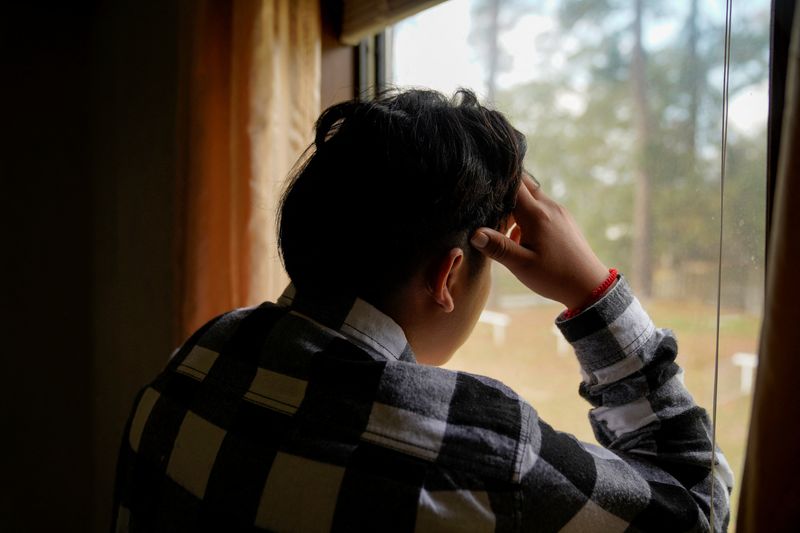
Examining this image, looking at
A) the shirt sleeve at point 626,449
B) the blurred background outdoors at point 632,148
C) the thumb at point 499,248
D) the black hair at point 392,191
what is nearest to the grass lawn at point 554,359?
the blurred background outdoors at point 632,148

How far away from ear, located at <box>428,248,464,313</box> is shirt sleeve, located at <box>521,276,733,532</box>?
153 millimetres

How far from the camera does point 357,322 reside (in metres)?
0.61

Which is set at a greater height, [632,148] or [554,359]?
[632,148]

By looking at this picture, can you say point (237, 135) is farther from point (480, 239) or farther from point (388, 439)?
point (388, 439)

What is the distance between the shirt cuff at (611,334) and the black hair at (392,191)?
6.1 inches

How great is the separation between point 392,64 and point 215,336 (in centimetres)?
96

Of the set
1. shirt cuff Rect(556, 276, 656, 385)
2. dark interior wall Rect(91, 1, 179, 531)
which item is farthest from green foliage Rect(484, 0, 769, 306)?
dark interior wall Rect(91, 1, 179, 531)

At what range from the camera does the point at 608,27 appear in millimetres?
1066

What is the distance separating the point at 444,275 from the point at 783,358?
0.32 metres

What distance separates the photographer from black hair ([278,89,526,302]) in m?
0.62

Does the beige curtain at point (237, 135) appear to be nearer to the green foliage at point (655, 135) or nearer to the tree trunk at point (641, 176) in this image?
the green foliage at point (655, 135)

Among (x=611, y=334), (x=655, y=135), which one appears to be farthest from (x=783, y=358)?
(x=655, y=135)

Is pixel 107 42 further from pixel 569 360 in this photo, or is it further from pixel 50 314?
pixel 569 360

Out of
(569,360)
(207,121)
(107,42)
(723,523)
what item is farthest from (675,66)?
(107,42)
